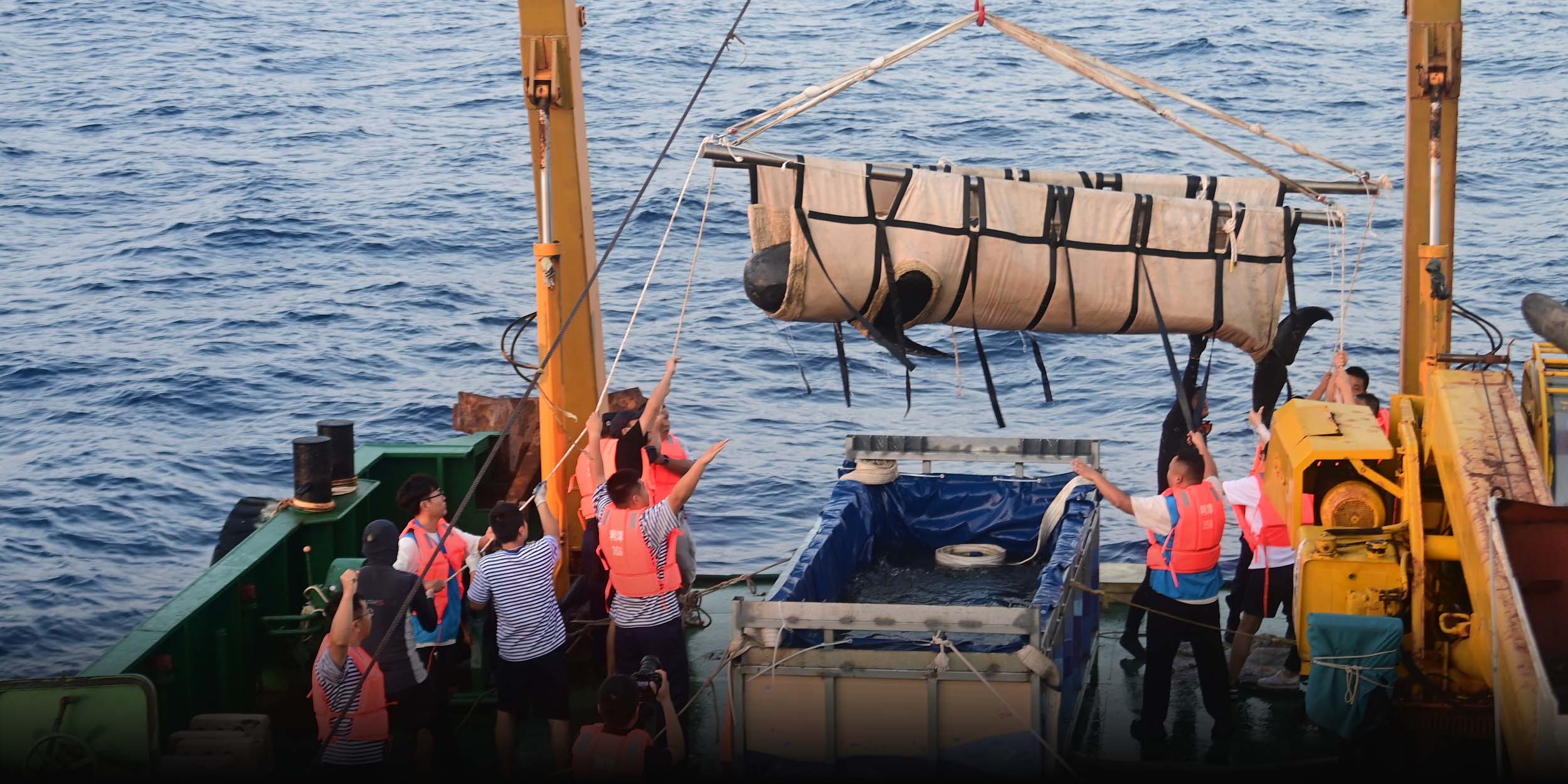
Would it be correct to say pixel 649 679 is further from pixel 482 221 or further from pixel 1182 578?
pixel 482 221

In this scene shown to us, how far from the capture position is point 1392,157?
2725cm

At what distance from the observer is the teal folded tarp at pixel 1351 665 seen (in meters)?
7.73

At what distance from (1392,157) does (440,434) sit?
17.1 metres

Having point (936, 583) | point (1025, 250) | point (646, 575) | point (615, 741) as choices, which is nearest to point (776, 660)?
point (646, 575)

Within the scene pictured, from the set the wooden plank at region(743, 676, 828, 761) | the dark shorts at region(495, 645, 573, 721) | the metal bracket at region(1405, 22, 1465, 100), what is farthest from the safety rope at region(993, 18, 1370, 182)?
the dark shorts at region(495, 645, 573, 721)

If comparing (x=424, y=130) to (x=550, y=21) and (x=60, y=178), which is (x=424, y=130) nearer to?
(x=60, y=178)

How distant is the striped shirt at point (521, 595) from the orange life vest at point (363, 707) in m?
0.74

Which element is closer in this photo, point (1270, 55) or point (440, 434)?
point (440, 434)

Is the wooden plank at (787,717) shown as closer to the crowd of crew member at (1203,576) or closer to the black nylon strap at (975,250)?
the crowd of crew member at (1203,576)

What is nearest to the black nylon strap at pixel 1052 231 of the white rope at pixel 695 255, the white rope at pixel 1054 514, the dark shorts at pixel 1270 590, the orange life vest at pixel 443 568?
the white rope at pixel 1054 514

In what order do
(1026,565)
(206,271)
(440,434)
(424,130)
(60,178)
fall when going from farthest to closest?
(424,130) → (60,178) → (206,271) → (440,434) → (1026,565)

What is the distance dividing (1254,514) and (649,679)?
3802 mm

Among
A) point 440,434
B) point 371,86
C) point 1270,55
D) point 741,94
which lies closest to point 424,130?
point 371,86

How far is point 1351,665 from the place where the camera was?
7.76m
